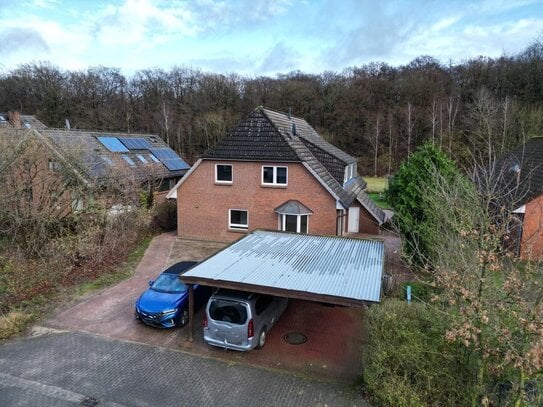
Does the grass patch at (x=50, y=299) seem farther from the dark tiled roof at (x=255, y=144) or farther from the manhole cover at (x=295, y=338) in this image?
the manhole cover at (x=295, y=338)

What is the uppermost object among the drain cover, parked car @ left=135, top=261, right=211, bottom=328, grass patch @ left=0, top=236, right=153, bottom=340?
parked car @ left=135, top=261, right=211, bottom=328

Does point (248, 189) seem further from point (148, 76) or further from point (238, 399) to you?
point (148, 76)

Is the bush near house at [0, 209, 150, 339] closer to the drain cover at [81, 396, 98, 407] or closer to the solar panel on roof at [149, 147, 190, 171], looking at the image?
the drain cover at [81, 396, 98, 407]

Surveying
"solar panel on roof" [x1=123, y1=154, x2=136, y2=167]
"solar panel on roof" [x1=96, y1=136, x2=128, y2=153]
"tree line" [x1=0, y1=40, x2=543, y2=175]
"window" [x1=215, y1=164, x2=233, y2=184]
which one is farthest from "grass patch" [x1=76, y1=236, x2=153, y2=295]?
"tree line" [x1=0, y1=40, x2=543, y2=175]

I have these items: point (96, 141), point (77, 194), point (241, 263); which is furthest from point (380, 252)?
point (96, 141)

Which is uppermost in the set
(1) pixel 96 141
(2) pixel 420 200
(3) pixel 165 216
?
(1) pixel 96 141

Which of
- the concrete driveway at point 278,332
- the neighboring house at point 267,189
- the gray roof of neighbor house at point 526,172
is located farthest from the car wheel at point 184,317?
the gray roof of neighbor house at point 526,172
